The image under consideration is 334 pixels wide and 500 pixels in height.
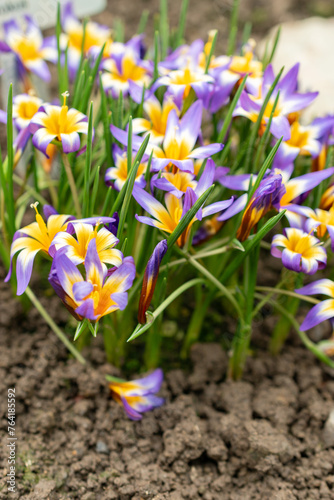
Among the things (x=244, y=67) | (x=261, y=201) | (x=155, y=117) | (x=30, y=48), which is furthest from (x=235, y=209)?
(x=30, y=48)

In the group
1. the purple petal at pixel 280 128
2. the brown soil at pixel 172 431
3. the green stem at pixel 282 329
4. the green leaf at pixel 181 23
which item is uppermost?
the green leaf at pixel 181 23

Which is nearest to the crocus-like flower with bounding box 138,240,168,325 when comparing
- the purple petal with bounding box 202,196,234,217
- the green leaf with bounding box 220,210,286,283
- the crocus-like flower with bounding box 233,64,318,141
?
the purple petal with bounding box 202,196,234,217

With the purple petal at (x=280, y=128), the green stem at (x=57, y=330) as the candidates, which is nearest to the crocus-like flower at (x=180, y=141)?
the purple petal at (x=280, y=128)

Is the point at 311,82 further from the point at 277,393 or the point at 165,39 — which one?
the point at 277,393

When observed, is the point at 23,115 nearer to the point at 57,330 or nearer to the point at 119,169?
the point at 119,169

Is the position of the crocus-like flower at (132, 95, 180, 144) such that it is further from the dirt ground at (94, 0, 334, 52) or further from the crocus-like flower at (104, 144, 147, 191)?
the dirt ground at (94, 0, 334, 52)

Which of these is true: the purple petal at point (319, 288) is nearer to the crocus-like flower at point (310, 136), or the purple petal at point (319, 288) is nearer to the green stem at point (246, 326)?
the green stem at point (246, 326)

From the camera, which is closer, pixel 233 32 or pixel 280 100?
pixel 280 100
